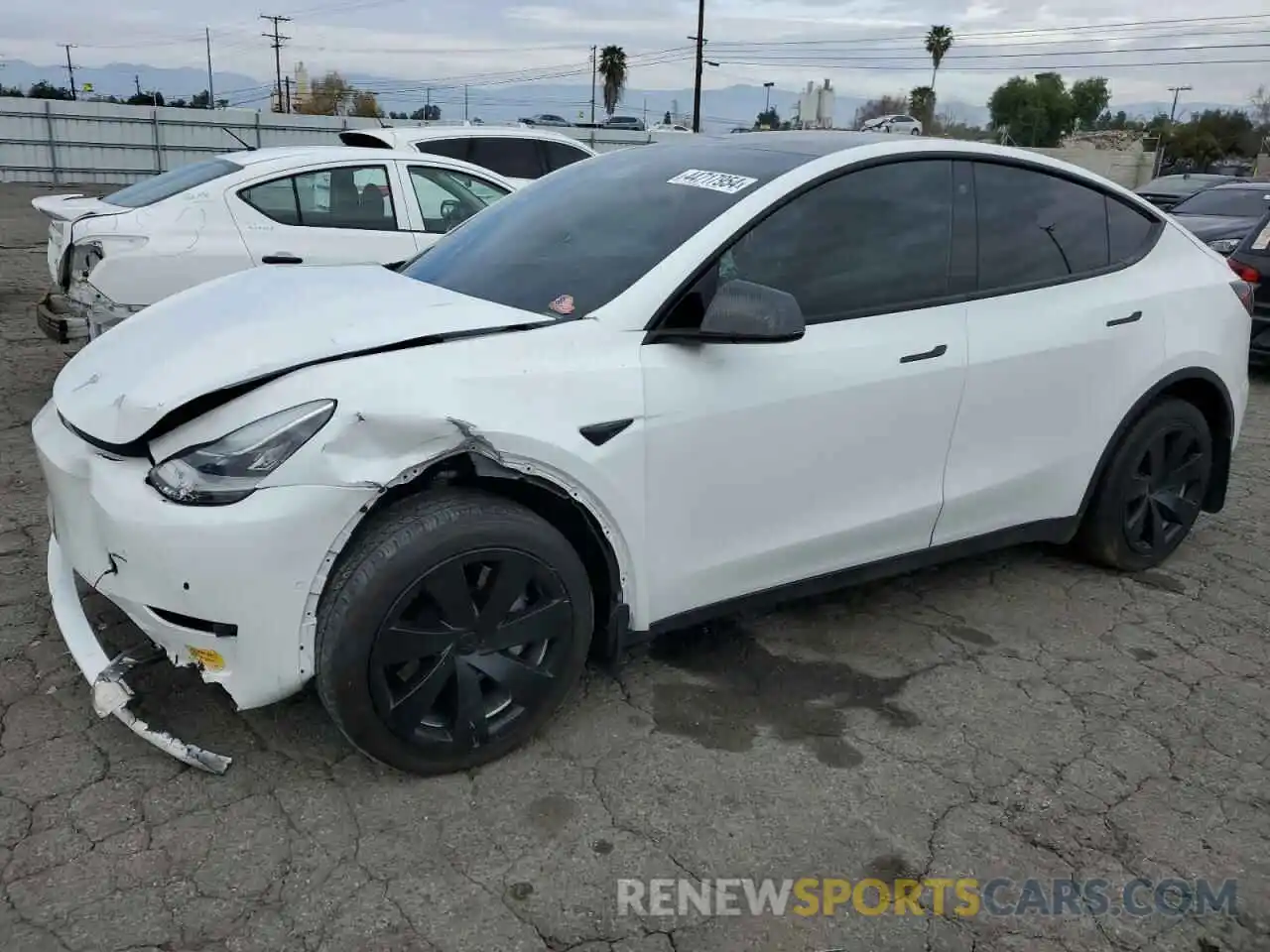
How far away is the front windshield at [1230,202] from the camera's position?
10.8 metres

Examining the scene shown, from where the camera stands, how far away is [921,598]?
13.3ft

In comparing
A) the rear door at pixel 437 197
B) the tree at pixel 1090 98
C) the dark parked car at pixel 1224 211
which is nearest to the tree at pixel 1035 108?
the tree at pixel 1090 98

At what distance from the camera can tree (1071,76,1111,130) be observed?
8240 centimetres

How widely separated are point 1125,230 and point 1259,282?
5111 mm

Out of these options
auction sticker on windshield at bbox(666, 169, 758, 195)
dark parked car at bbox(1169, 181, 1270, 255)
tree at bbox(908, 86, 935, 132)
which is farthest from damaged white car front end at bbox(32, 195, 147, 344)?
tree at bbox(908, 86, 935, 132)

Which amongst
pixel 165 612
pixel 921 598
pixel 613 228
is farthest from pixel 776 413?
pixel 165 612

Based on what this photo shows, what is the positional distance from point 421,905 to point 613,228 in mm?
2023

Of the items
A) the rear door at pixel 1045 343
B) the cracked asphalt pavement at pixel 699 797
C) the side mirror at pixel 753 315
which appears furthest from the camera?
the rear door at pixel 1045 343

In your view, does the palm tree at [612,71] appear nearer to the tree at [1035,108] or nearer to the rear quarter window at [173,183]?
the tree at [1035,108]

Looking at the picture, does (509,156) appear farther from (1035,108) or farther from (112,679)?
(1035,108)

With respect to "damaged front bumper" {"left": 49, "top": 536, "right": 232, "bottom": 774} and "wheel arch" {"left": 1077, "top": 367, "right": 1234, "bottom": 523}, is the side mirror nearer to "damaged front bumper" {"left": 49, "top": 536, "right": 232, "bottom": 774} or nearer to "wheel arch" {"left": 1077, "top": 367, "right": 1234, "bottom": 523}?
"damaged front bumper" {"left": 49, "top": 536, "right": 232, "bottom": 774}

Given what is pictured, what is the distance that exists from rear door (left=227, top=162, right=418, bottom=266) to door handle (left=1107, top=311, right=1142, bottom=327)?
4366mm

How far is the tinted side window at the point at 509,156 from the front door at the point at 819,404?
20.6 feet

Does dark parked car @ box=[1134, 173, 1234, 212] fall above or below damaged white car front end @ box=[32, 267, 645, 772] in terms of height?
above
